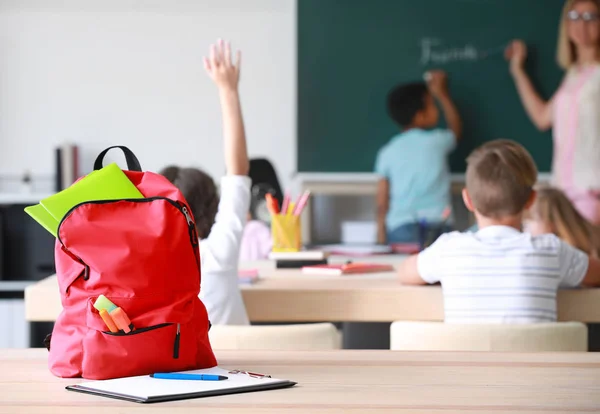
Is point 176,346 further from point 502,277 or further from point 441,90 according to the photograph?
point 441,90

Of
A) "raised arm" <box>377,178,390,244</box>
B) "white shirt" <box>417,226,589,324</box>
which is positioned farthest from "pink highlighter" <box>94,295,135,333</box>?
"raised arm" <box>377,178,390,244</box>

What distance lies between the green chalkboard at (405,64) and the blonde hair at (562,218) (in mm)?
2693

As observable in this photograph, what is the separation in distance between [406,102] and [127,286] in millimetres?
4411

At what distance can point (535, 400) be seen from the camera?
1040mm

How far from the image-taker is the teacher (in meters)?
4.84

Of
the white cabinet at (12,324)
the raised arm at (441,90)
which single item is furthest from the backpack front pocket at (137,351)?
the raised arm at (441,90)

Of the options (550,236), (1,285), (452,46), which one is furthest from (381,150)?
(550,236)

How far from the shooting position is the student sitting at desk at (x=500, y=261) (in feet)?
6.90

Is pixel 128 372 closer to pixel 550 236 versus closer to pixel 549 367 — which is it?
pixel 549 367

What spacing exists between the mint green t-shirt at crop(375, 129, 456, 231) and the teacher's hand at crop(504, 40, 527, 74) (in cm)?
64

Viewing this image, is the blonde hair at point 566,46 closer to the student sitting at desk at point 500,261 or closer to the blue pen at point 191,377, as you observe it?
the student sitting at desk at point 500,261

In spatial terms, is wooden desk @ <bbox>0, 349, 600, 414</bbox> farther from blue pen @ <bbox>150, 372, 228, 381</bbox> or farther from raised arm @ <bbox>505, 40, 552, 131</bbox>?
raised arm @ <bbox>505, 40, 552, 131</bbox>

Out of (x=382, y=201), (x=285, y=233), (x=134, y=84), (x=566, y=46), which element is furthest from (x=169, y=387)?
(x=134, y=84)

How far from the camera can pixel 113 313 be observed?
1.16 metres
